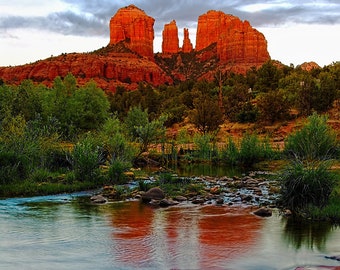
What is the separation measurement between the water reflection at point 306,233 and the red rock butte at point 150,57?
11255 centimetres

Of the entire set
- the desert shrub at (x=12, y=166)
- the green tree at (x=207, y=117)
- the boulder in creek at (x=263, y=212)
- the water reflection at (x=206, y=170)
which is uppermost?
the green tree at (x=207, y=117)

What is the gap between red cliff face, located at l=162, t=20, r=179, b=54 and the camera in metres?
182

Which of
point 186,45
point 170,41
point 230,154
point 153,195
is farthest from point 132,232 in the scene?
point 170,41

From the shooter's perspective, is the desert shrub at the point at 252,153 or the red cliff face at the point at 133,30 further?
the red cliff face at the point at 133,30

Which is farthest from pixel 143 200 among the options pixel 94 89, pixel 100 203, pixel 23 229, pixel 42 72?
pixel 42 72

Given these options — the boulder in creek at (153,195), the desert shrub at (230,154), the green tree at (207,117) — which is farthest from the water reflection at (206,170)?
the green tree at (207,117)

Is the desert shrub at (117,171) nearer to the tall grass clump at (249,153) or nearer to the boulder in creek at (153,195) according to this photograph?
the boulder in creek at (153,195)

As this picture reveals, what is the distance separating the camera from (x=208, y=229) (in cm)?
1467

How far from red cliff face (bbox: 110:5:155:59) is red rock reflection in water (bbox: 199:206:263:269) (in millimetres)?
152633

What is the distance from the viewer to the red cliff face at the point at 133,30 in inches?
6639

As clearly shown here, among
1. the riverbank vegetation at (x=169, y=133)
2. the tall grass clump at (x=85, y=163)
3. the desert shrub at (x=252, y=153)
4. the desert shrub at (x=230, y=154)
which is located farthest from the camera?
the desert shrub at (x=230, y=154)

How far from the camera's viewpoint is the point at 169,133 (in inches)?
2218

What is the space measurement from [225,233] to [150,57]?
158 meters

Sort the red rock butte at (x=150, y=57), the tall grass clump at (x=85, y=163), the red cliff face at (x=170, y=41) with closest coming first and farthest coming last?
the tall grass clump at (x=85, y=163) < the red rock butte at (x=150, y=57) < the red cliff face at (x=170, y=41)
